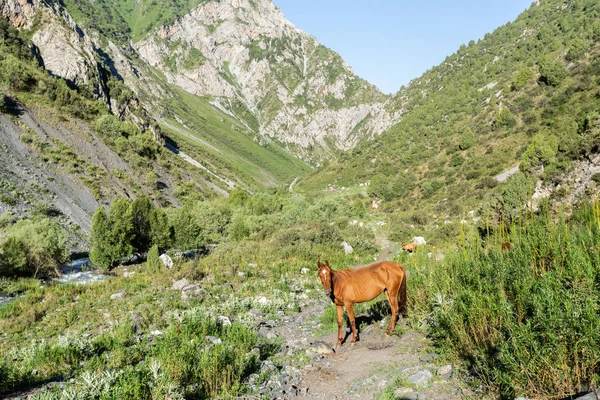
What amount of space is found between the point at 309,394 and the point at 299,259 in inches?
643

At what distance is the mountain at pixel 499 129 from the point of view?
2292cm

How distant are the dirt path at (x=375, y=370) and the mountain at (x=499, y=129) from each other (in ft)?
14.1

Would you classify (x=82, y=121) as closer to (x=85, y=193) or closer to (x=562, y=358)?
(x=85, y=193)

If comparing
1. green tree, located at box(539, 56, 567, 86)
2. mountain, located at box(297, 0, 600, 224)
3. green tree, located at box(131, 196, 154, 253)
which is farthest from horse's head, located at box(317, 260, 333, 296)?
green tree, located at box(539, 56, 567, 86)

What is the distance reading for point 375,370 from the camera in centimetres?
604

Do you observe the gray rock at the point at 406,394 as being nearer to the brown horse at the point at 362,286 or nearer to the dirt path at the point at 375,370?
the dirt path at the point at 375,370

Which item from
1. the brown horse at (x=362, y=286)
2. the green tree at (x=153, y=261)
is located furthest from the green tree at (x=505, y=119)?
the green tree at (x=153, y=261)

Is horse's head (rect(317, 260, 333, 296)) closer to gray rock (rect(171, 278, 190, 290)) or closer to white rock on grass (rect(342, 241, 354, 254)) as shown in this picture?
gray rock (rect(171, 278, 190, 290))

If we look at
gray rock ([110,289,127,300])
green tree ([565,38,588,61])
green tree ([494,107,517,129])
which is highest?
green tree ([565,38,588,61])

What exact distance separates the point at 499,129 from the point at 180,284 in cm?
3911

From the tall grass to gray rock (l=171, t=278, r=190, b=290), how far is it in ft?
38.3

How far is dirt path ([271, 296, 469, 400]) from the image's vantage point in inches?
193

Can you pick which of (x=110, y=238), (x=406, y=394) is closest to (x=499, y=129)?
(x=406, y=394)

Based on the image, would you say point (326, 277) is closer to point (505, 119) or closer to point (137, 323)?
point (137, 323)
